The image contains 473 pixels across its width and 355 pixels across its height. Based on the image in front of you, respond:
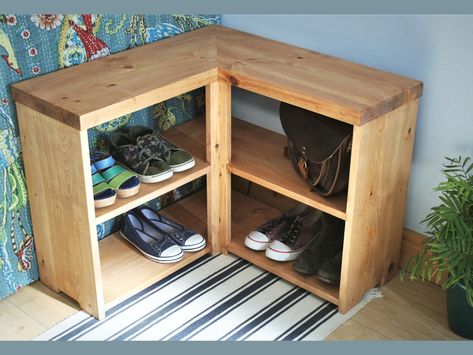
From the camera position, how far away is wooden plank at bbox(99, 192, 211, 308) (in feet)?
7.90

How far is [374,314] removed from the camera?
2.35 metres

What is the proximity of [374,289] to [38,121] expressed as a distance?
3.82ft

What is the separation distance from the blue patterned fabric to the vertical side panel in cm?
32

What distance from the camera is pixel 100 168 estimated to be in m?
2.34

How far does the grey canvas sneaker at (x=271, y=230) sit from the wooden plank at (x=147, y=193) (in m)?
0.28

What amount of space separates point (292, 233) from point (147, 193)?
1.76 feet

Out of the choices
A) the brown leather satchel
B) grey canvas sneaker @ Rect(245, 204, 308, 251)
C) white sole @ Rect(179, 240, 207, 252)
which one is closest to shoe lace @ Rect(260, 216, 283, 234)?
grey canvas sneaker @ Rect(245, 204, 308, 251)

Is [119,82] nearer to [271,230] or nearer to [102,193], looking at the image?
Answer: [102,193]

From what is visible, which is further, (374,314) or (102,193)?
(374,314)

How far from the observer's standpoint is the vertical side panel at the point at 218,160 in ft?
7.83

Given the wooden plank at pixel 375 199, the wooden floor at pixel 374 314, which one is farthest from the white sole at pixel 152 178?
the wooden plank at pixel 375 199

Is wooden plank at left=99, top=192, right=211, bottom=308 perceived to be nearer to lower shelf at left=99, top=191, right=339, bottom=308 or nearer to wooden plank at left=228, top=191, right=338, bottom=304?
lower shelf at left=99, top=191, right=339, bottom=308

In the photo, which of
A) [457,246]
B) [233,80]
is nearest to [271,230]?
[233,80]

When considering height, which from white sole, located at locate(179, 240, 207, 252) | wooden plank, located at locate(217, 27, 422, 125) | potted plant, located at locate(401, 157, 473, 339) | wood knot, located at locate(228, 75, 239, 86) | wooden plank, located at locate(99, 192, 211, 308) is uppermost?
wooden plank, located at locate(217, 27, 422, 125)
